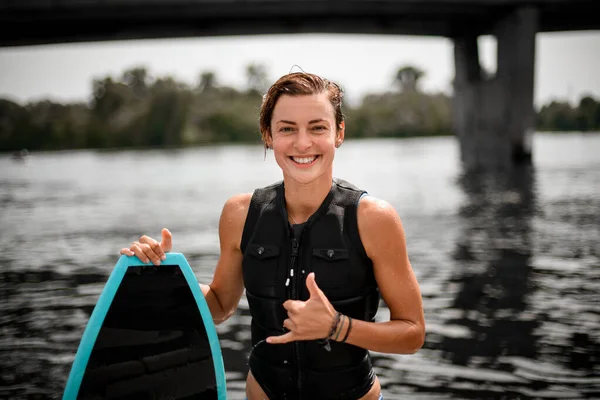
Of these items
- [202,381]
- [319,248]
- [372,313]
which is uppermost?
[319,248]

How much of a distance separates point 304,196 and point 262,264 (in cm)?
32

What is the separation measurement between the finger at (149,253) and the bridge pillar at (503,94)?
31862 millimetres

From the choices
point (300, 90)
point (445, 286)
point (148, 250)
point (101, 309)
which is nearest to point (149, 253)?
point (148, 250)

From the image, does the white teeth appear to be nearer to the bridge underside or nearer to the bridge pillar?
the bridge underside

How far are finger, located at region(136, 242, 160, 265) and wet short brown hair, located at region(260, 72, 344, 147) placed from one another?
26.4 inches

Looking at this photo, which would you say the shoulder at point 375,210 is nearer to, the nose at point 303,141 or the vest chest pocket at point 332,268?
the vest chest pocket at point 332,268

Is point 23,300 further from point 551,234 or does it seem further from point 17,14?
point 17,14

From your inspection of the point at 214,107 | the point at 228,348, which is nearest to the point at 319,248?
the point at 228,348

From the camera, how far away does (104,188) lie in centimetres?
2923

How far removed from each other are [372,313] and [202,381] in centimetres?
75

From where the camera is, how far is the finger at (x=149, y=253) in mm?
2428

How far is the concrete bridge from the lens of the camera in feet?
91.5

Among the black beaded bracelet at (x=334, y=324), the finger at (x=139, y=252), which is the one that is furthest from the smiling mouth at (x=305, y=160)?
the finger at (x=139, y=252)

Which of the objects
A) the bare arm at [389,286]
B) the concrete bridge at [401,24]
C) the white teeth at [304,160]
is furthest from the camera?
the concrete bridge at [401,24]
